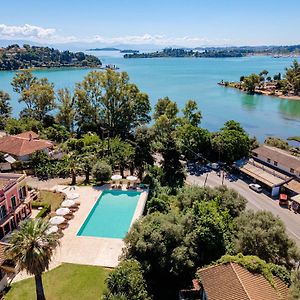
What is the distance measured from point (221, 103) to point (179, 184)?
6777cm

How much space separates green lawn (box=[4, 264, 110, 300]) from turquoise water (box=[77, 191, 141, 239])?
5.26 metres

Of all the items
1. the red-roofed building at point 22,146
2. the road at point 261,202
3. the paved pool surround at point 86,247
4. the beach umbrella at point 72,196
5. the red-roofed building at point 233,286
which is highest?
the red-roofed building at point 233,286

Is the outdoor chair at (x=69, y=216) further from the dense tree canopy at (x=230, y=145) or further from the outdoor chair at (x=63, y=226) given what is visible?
the dense tree canopy at (x=230, y=145)

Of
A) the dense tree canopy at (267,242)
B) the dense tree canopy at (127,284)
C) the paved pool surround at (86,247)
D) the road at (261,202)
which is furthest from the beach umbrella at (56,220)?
the road at (261,202)

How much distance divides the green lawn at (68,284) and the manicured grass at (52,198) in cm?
1011

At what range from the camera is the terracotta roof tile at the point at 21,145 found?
43.5 m

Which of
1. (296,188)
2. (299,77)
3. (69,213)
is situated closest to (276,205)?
(296,188)

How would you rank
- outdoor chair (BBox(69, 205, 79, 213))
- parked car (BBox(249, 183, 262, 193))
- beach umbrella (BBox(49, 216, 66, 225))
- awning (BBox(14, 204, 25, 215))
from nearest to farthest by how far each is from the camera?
beach umbrella (BBox(49, 216, 66, 225)), awning (BBox(14, 204, 25, 215)), outdoor chair (BBox(69, 205, 79, 213)), parked car (BBox(249, 183, 262, 193))

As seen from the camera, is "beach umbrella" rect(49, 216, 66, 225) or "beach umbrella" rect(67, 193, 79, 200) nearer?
"beach umbrella" rect(49, 216, 66, 225)

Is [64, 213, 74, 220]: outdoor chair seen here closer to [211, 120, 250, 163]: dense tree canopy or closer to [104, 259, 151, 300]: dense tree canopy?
[104, 259, 151, 300]: dense tree canopy

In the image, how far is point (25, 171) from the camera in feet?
136

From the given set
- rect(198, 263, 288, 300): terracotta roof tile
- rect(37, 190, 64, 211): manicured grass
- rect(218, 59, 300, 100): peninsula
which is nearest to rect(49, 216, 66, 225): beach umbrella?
rect(37, 190, 64, 211): manicured grass

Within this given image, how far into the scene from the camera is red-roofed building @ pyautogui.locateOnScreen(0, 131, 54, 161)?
4312cm

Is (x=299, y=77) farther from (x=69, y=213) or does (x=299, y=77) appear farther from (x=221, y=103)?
(x=69, y=213)
